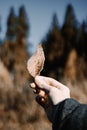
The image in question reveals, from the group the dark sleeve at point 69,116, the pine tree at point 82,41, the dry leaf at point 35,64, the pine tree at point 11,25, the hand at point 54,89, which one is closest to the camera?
the dark sleeve at point 69,116

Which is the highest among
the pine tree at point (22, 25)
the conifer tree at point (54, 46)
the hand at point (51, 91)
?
the hand at point (51, 91)

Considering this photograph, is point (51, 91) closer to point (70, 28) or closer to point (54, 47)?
point (54, 47)

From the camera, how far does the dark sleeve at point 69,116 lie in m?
1.10

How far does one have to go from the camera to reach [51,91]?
1260mm

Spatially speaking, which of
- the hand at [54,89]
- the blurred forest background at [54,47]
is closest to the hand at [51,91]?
the hand at [54,89]

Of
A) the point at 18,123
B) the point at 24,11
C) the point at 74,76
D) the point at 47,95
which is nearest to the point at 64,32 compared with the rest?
the point at 24,11

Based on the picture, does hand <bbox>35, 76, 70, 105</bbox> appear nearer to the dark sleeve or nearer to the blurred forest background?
the dark sleeve

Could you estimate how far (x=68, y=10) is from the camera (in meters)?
35.7

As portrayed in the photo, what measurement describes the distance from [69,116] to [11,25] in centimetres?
3615

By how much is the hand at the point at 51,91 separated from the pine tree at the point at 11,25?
114 feet

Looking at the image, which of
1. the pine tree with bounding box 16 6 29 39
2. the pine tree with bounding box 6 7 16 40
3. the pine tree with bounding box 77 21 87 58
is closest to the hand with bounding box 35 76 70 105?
the pine tree with bounding box 77 21 87 58

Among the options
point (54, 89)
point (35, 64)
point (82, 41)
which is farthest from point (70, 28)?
point (54, 89)

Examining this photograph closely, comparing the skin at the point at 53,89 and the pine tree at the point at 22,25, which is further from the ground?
the skin at the point at 53,89

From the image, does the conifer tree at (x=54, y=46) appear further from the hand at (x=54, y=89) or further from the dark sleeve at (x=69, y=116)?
the dark sleeve at (x=69, y=116)
